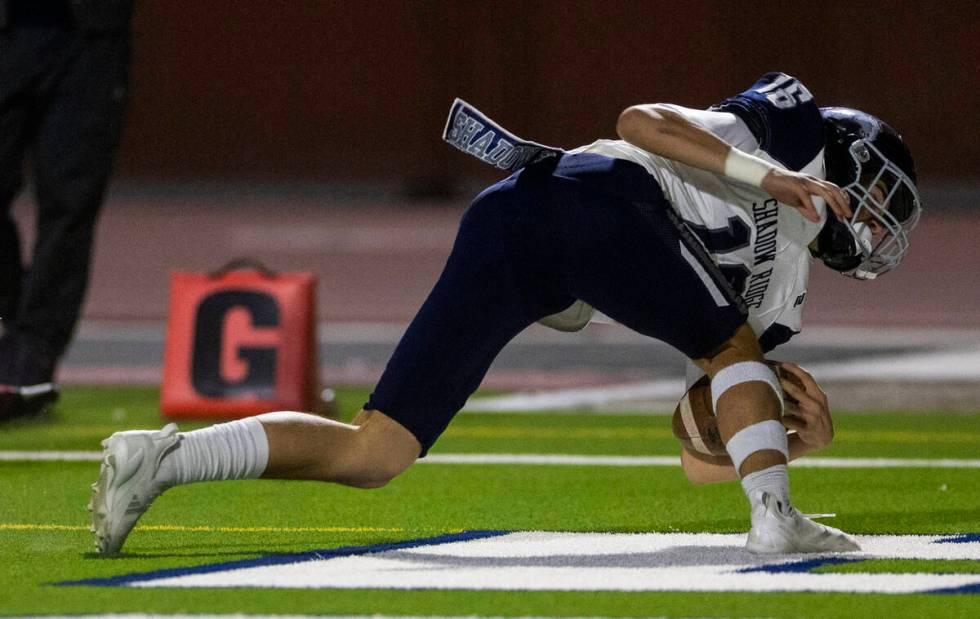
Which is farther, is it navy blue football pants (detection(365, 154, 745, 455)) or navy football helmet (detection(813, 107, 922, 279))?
navy football helmet (detection(813, 107, 922, 279))

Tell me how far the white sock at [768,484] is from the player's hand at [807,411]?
39 cm

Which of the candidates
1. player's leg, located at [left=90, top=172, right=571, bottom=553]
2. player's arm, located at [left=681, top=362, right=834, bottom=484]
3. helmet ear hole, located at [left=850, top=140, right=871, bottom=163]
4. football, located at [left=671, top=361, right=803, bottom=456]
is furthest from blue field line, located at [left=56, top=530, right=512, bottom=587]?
helmet ear hole, located at [left=850, top=140, right=871, bottom=163]

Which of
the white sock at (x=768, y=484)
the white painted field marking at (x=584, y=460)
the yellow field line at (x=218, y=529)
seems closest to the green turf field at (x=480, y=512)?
the yellow field line at (x=218, y=529)

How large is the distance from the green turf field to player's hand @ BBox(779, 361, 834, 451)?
39 centimetres

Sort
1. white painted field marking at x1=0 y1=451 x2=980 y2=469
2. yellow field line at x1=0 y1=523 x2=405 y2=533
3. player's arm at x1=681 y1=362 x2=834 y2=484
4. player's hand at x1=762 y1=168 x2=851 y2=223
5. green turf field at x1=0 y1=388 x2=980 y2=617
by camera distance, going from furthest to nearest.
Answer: white painted field marking at x1=0 y1=451 x2=980 y2=469 → yellow field line at x1=0 y1=523 x2=405 y2=533 → player's arm at x1=681 y1=362 x2=834 y2=484 → player's hand at x1=762 y1=168 x2=851 y2=223 → green turf field at x1=0 y1=388 x2=980 y2=617

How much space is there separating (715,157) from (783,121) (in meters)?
0.36

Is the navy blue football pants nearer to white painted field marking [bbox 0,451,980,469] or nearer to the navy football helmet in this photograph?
the navy football helmet

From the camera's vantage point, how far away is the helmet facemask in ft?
16.4

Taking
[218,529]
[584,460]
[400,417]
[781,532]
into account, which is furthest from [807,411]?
[584,460]

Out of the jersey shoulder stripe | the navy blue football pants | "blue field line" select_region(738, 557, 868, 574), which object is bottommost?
"blue field line" select_region(738, 557, 868, 574)

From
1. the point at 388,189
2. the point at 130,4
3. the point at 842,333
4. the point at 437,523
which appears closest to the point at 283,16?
the point at 388,189

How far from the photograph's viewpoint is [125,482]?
4730 mm

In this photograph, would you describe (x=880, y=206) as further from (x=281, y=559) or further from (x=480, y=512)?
(x=281, y=559)

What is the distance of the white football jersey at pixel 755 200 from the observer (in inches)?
191
